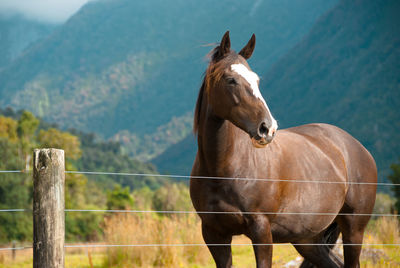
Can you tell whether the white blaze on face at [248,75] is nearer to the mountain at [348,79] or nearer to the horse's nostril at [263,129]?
the horse's nostril at [263,129]

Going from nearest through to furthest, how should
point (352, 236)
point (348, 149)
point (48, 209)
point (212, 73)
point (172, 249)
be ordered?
point (48, 209), point (212, 73), point (352, 236), point (348, 149), point (172, 249)

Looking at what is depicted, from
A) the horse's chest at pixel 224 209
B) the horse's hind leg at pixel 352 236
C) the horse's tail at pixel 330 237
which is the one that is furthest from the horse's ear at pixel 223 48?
the horse's tail at pixel 330 237

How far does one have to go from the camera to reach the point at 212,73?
386 centimetres

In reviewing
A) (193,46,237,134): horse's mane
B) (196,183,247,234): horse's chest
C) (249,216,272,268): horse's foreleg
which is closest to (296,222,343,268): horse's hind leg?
(249,216,272,268): horse's foreleg

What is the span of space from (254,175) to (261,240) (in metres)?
0.53

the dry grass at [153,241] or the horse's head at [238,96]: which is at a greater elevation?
the horse's head at [238,96]

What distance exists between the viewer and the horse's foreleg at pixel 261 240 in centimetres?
372

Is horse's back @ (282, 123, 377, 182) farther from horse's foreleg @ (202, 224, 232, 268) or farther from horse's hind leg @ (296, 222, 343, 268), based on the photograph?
horse's foreleg @ (202, 224, 232, 268)

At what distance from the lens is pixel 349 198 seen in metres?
4.89

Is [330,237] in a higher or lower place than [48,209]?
lower

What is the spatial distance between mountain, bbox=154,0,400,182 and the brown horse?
236 ft

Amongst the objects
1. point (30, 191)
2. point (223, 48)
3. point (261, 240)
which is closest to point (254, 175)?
point (261, 240)

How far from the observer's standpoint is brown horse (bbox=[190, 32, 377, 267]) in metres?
3.72

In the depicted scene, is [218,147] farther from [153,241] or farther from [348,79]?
[348,79]
